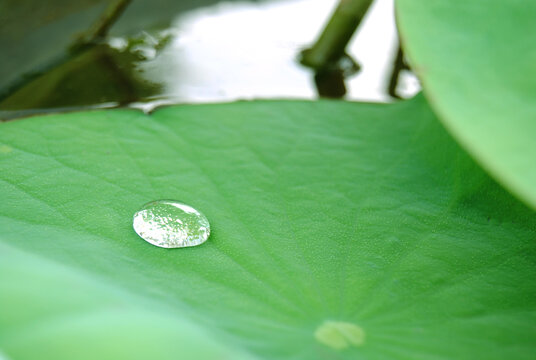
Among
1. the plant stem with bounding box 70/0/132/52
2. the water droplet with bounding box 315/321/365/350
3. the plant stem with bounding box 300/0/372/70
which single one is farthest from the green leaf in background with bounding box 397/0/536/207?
the plant stem with bounding box 70/0/132/52

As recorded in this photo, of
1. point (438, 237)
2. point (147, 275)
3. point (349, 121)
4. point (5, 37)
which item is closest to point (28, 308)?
point (147, 275)

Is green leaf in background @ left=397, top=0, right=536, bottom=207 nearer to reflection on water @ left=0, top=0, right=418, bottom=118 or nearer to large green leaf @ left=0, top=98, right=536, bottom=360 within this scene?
large green leaf @ left=0, top=98, right=536, bottom=360

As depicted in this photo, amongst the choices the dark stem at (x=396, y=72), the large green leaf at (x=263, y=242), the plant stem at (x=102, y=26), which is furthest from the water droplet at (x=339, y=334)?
the plant stem at (x=102, y=26)

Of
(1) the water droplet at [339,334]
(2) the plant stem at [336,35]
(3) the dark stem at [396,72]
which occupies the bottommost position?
(1) the water droplet at [339,334]

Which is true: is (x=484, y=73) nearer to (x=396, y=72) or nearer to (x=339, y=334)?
(x=339, y=334)

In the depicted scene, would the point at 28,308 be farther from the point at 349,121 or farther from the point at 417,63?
the point at 349,121

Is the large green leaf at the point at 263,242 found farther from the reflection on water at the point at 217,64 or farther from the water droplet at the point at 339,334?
the reflection on water at the point at 217,64
